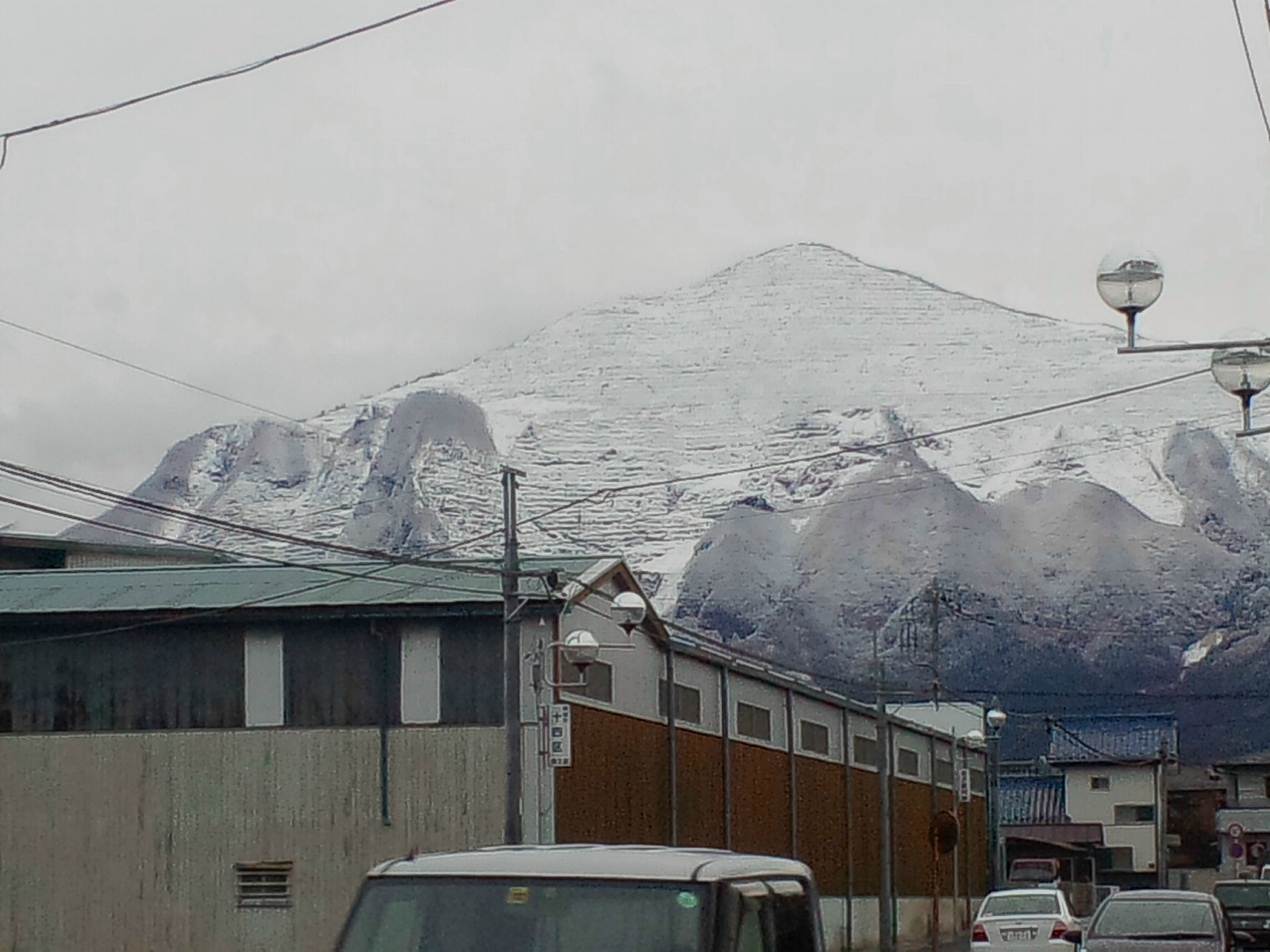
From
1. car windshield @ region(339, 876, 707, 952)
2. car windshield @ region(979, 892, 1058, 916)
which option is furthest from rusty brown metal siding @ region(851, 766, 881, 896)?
car windshield @ region(339, 876, 707, 952)

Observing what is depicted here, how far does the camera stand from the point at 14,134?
15.2 m

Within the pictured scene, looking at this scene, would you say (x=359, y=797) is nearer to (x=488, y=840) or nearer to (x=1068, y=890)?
(x=488, y=840)

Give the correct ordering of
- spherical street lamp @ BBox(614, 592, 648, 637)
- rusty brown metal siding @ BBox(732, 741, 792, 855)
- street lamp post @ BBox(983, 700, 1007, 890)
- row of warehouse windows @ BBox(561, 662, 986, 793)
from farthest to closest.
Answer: street lamp post @ BBox(983, 700, 1007, 890)
rusty brown metal siding @ BBox(732, 741, 792, 855)
row of warehouse windows @ BBox(561, 662, 986, 793)
spherical street lamp @ BBox(614, 592, 648, 637)

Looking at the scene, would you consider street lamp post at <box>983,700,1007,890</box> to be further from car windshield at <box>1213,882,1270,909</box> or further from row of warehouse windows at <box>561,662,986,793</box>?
car windshield at <box>1213,882,1270,909</box>

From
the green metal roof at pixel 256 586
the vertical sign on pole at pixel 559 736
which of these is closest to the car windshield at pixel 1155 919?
the vertical sign on pole at pixel 559 736

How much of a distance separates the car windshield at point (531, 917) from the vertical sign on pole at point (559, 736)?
22255 millimetres

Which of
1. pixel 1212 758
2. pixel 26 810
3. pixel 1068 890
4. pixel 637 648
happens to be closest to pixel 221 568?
pixel 26 810

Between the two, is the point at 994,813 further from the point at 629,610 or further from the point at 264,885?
the point at 629,610

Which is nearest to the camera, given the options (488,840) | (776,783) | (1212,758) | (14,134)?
(14,134)

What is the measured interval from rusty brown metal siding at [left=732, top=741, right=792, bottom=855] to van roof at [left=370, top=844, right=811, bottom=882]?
33.6 metres

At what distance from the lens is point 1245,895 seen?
37.6 m

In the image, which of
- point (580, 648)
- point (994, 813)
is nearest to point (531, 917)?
point (580, 648)

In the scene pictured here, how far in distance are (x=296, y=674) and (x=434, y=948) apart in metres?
26.4

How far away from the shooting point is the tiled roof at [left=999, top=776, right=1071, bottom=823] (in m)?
98.2
